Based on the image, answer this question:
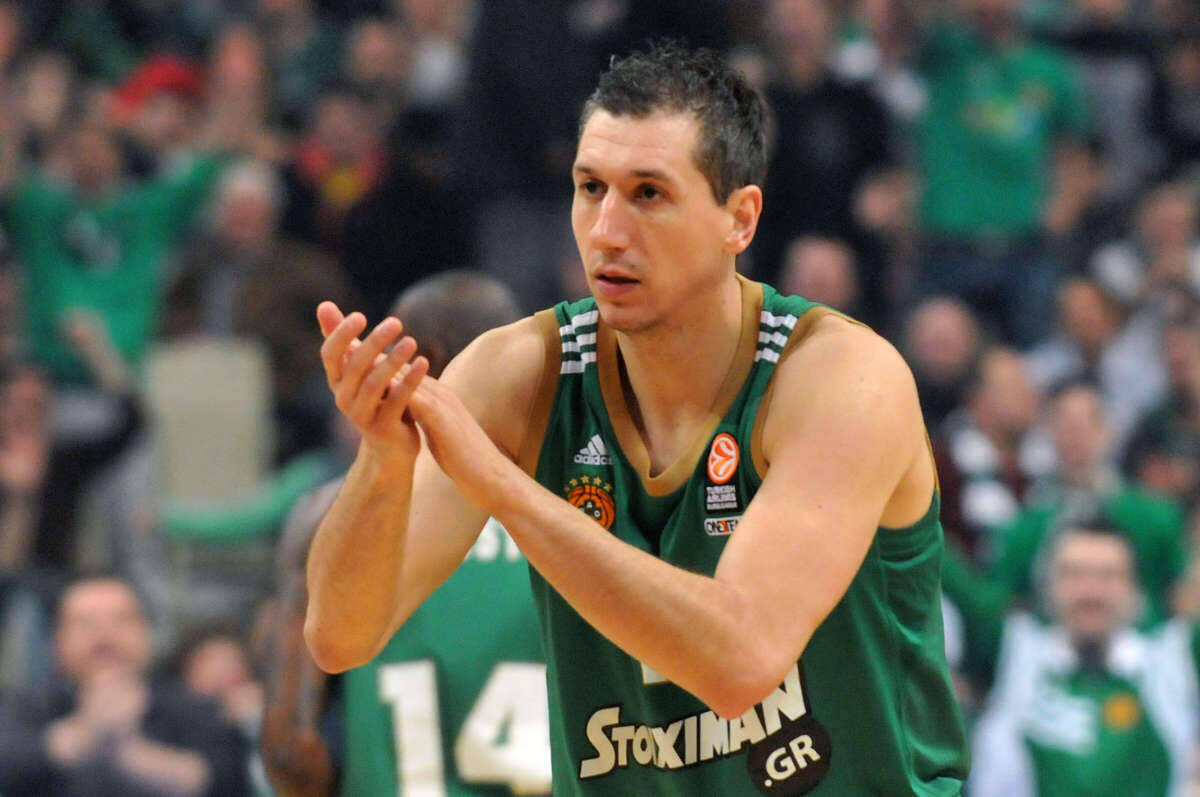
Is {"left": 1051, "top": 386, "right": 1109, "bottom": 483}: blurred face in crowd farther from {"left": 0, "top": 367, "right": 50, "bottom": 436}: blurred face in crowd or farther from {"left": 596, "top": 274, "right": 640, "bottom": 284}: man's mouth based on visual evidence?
{"left": 596, "top": 274, "right": 640, "bottom": 284}: man's mouth

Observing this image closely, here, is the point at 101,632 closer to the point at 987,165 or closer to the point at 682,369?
the point at 682,369

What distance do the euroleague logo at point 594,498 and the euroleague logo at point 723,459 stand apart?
204mm

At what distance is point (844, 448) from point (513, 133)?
22.9 feet

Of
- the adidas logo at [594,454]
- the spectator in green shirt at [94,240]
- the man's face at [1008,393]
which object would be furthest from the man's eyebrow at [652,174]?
the spectator in green shirt at [94,240]

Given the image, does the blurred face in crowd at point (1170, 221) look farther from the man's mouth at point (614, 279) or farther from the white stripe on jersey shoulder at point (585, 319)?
the man's mouth at point (614, 279)

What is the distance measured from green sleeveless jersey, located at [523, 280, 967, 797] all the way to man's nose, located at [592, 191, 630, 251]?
0.39m

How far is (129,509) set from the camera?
31.0 feet

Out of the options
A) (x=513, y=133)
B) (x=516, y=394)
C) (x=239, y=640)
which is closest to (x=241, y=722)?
(x=239, y=640)

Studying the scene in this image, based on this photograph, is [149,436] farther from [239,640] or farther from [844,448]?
[844,448]

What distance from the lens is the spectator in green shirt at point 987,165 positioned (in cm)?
1054

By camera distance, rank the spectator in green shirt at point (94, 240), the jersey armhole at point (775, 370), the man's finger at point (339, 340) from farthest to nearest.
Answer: the spectator in green shirt at point (94, 240), the jersey armhole at point (775, 370), the man's finger at point (339, 340)

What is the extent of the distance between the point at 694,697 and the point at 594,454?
491 millimetres

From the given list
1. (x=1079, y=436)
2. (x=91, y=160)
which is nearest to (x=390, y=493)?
(x=1079, y=436)

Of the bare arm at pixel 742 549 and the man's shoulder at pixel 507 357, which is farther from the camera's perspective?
the man's shoulder at pixel 507 357
